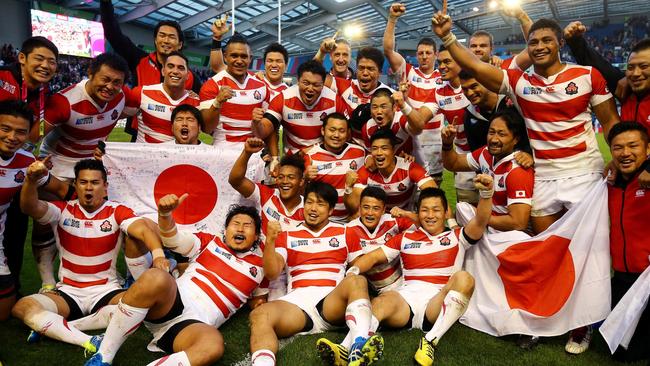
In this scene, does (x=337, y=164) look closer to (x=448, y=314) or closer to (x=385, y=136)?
(x=385, y=136)

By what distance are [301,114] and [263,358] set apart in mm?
2893

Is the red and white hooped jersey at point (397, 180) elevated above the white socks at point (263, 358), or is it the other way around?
the red and white hooped jersey at point (397, 180)

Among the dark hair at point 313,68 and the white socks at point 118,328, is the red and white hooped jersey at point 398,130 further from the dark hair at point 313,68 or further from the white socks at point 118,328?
the white socks at point 118,328

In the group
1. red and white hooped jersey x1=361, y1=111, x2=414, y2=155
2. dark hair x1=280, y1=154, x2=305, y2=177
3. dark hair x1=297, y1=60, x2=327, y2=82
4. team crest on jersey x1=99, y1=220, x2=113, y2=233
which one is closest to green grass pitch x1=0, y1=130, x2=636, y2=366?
team crest on jersey x1=99, y1=220, x2=113, y2=233

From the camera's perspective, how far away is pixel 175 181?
463 cm

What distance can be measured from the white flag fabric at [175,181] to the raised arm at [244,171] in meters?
0.20

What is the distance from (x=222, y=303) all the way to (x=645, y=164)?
313 cm

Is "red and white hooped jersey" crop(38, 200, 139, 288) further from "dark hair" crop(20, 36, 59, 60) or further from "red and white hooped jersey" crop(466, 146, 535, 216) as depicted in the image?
"red and white hooped jersey" crop(466, 146, 535, 216)

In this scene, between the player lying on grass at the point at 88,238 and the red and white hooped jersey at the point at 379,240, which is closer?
the player lying on grass at the point at 88,238

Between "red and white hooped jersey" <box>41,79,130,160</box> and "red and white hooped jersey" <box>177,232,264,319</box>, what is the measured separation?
1.68 meters

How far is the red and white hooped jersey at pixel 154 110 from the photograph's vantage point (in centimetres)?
487

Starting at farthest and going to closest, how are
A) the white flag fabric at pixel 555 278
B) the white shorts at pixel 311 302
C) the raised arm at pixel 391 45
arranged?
the raised arm at pixel 391 45, the white shorts at pixel 311 302, the white flag fabric at pixel 555 278

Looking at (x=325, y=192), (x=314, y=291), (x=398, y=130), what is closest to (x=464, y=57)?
(x=398, y=130)

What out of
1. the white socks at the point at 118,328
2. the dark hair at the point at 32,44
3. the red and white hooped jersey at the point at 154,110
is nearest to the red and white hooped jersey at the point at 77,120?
the red and white hooped jersey at the point at 154,110
